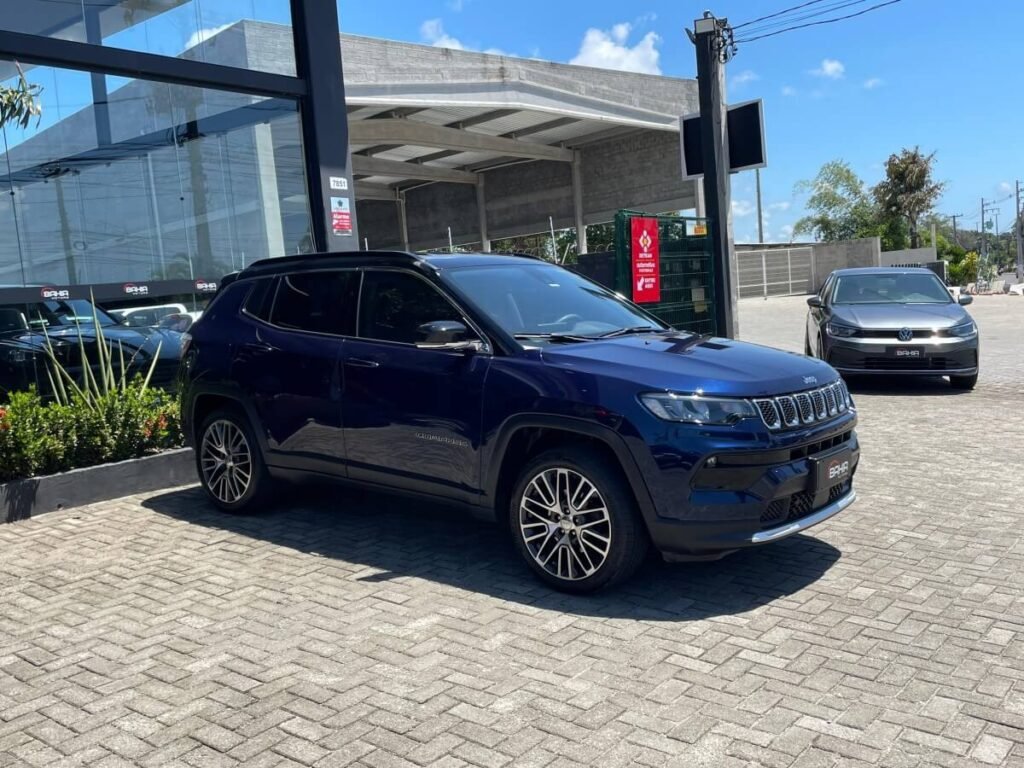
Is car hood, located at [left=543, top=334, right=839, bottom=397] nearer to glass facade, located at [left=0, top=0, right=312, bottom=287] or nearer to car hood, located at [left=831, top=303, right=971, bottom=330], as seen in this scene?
glass facade, located at [left=0, top=0, right=312, bottom=287]

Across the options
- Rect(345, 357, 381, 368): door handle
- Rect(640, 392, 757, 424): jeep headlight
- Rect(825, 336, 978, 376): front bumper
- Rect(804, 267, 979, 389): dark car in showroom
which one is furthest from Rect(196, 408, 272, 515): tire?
Rect(825, 336, 978, 376): front bumper

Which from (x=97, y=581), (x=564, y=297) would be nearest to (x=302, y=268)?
(x=564, y=297)

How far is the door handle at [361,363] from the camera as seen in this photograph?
5398 millimetres

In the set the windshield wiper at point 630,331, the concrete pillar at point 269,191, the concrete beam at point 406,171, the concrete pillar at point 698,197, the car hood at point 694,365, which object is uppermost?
the concrete beam at point 406,171

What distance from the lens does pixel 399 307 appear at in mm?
5504

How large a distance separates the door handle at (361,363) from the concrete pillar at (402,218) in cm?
4294

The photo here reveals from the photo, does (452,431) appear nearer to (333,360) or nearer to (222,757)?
(333,360)

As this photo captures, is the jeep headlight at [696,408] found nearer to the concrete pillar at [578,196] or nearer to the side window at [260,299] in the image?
the side window at [260,299]

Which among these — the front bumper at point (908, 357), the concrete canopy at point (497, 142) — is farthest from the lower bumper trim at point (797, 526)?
the concrete canopy at point (497, 142)

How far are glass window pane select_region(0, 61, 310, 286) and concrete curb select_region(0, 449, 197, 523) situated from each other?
2.59m

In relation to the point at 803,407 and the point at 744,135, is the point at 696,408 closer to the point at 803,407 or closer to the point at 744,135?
the point at 803,407

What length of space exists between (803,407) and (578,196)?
35497mm

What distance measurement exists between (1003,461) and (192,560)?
20.3 feet

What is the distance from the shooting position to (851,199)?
70562 mm
